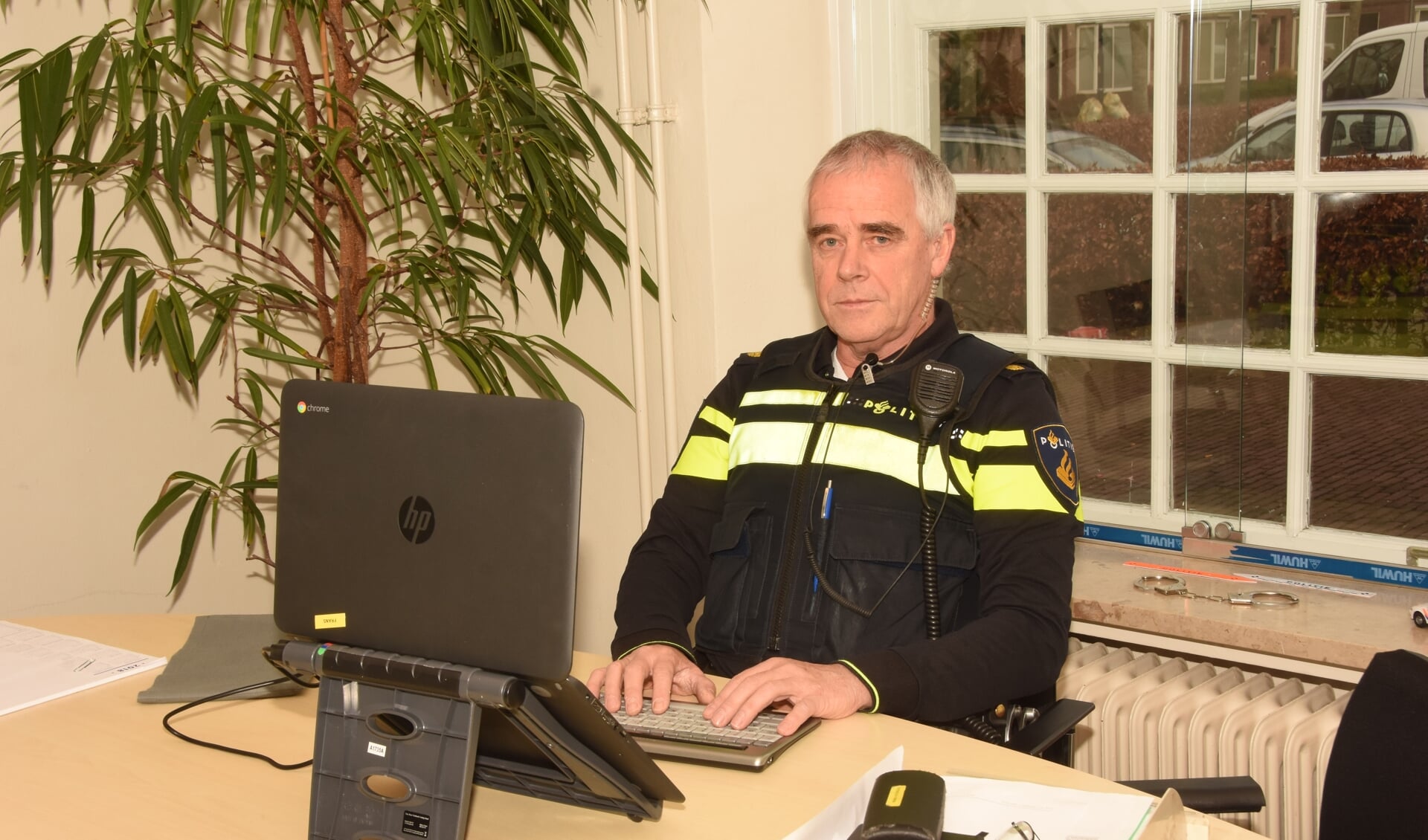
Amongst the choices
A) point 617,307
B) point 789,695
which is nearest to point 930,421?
point 789,695

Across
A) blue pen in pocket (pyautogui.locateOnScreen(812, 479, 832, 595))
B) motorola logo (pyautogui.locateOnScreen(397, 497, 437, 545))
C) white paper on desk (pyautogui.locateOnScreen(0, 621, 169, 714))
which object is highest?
motorola logo (pyautogui.locateOnScreen(397, 497, 437, 545))

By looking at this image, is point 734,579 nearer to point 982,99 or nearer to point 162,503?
point 982,99

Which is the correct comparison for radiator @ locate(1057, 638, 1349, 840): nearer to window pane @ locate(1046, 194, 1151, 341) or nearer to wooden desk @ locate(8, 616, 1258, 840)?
window pane @ locate(1046, 194, 1151, 341)

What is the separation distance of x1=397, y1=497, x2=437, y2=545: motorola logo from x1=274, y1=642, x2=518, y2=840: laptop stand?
0.12m

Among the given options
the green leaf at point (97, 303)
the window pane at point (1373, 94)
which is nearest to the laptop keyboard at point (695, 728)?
the window pane at point (1373, 94)

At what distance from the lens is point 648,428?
10.0 ft

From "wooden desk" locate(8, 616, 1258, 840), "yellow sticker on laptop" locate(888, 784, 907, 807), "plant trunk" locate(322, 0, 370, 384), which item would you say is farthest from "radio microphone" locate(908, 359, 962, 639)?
"plant trunk" locate(322, 0, 370, 384)

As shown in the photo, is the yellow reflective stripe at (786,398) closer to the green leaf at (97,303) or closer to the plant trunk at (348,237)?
the plant trunk at (348,237)

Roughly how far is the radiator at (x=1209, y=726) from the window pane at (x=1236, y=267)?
2.11ft

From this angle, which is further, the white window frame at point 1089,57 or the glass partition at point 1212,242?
the white window frame at point 1089,57

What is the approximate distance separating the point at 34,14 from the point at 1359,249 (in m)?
2.75

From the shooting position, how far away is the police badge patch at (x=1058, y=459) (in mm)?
1854

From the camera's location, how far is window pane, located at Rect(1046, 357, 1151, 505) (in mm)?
2590

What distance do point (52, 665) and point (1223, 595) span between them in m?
1.97
